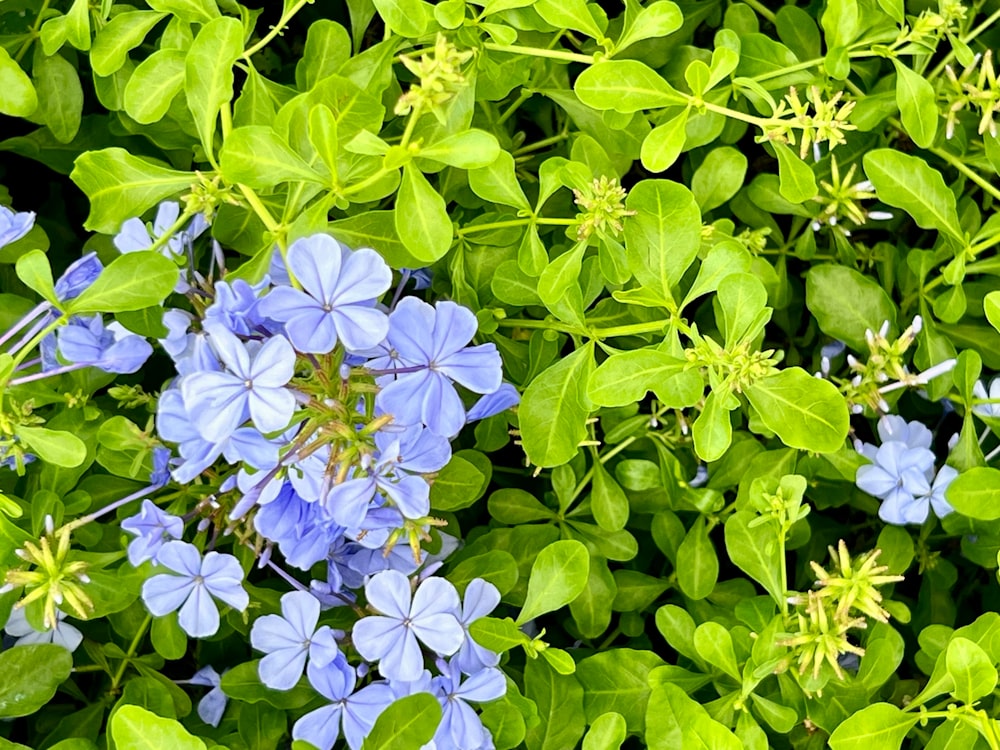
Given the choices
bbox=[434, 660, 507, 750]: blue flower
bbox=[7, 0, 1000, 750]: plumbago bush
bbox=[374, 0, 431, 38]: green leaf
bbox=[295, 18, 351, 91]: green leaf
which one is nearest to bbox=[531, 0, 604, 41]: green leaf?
bbox=[7, 0, 1000, 750]: plumbago bush

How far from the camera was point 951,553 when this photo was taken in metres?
1.66

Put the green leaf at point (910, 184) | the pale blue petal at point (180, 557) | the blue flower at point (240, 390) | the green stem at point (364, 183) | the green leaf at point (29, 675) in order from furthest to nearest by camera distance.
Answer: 1. the green leaf at point (910, 184)
2. the green leaf at point (29, 675)
3. the pale blue petal at point (180, 557)
4. the green stem at point (364, 183)
5. the blue flower at point (240, 390)

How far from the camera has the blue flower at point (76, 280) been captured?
1156 millimetres

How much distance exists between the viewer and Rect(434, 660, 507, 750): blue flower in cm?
115

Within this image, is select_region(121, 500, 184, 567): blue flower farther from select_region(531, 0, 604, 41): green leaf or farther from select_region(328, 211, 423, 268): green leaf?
select_region(531, 0, 604, 41): green leaf

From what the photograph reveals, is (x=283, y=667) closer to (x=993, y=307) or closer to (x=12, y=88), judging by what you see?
(x=12, y=88)

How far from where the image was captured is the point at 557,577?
1.22 metres

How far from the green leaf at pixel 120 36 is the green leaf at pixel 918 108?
0.97 m

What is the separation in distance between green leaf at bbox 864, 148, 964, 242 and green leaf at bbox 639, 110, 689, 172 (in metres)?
0.31

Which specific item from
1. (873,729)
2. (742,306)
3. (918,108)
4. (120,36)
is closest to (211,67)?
(120,36)

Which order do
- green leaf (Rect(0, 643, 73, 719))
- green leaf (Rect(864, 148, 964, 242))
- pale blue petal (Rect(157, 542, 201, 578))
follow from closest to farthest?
Result: 1. pale blue petal (Rect(157, 542, 201, 578))
2. green leaf (Rect(0, 643, 73, 719))
3. green leaf (Rect(864, 148, 964, 242))

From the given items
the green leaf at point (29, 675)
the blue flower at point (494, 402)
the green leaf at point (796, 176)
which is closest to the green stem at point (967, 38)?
the green leaf at point (796, 176)

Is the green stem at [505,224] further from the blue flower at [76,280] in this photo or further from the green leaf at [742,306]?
the blue flower at [76,280]

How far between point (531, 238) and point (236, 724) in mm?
771
